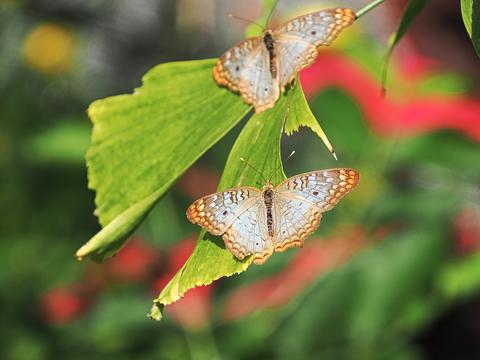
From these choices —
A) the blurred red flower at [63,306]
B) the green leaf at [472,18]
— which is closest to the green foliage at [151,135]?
Answer: the green leaf at [472,18]

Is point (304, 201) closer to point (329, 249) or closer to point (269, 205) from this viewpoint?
point (269, 205)

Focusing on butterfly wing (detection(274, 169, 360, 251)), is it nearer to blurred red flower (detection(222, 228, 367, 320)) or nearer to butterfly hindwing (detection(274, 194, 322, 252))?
butterfly hindwing (detection(274, 194, 322, 252))

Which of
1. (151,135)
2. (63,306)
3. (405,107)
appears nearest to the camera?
(151,135)

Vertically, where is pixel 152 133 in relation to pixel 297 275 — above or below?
above

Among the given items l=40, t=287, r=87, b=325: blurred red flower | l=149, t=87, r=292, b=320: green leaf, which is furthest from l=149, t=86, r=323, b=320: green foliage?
l=40, t=287, r=87, b=325: blurred red flower

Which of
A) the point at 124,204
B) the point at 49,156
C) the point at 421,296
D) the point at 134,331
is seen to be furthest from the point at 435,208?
the point at 124,204

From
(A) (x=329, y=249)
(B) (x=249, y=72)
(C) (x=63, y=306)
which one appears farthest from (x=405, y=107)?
(B) (x=249, y=72)

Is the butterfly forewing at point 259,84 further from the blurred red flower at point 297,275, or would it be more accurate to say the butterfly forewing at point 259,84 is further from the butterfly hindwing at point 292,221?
the blurred red flower at point 297,275
